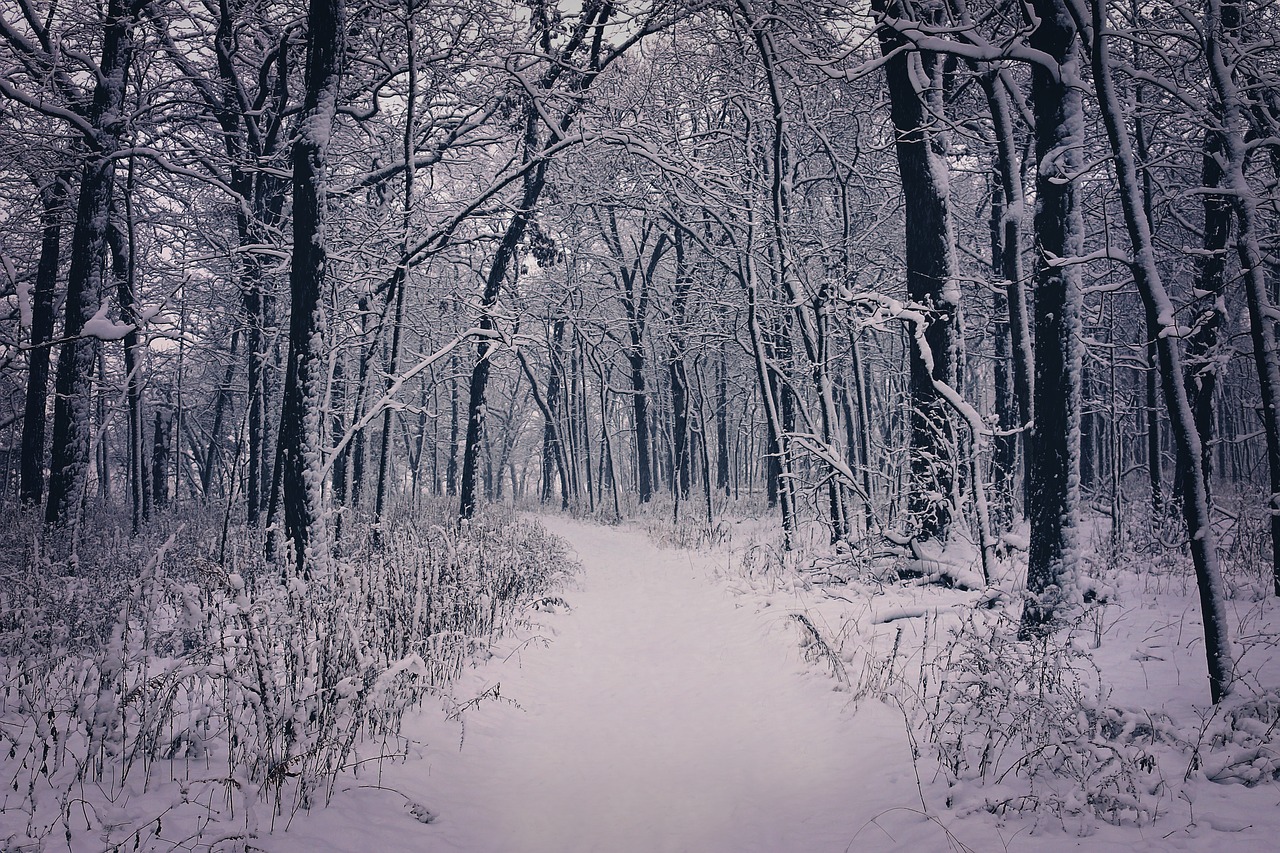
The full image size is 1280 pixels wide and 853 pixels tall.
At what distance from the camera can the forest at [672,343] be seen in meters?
3.19

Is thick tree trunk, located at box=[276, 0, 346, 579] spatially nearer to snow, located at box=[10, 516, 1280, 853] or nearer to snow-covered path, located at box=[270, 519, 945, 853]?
snow, located at box=[10, 516, 1280, 853]

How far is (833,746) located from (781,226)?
7960 millimetres

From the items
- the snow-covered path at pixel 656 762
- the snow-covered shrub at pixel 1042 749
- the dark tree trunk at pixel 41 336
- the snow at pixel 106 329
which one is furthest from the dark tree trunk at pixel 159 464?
the snow-covered shrub at pixel 1042 749

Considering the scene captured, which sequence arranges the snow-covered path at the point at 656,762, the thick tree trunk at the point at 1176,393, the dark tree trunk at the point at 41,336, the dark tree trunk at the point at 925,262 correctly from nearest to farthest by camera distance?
1. the snow-covered path at the point at 656,762
2. the thick tree trunk at the point at 1176,393
3. the dark tree trunk at the point at 925,262
4. the dark tree trunk at the point at 41,336

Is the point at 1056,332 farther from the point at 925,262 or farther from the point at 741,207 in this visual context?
the point at 741,207

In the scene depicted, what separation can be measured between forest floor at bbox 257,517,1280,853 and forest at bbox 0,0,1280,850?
16cm

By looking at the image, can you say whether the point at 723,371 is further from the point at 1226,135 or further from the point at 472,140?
the point at 1226,135

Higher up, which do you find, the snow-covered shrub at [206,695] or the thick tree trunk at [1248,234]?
the thick tree trunk at [1248,234]

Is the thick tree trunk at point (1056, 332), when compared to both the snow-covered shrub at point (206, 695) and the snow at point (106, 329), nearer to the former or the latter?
the snow-covered shrub at point (206, 695)

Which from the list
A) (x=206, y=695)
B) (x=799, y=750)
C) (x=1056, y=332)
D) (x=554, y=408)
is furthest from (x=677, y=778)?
(x=554, y=408)

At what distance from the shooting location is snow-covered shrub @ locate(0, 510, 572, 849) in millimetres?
2596

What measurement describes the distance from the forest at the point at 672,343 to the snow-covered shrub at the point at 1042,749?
0.03 meters

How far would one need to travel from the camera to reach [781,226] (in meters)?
9.71

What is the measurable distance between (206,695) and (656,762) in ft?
10.2
